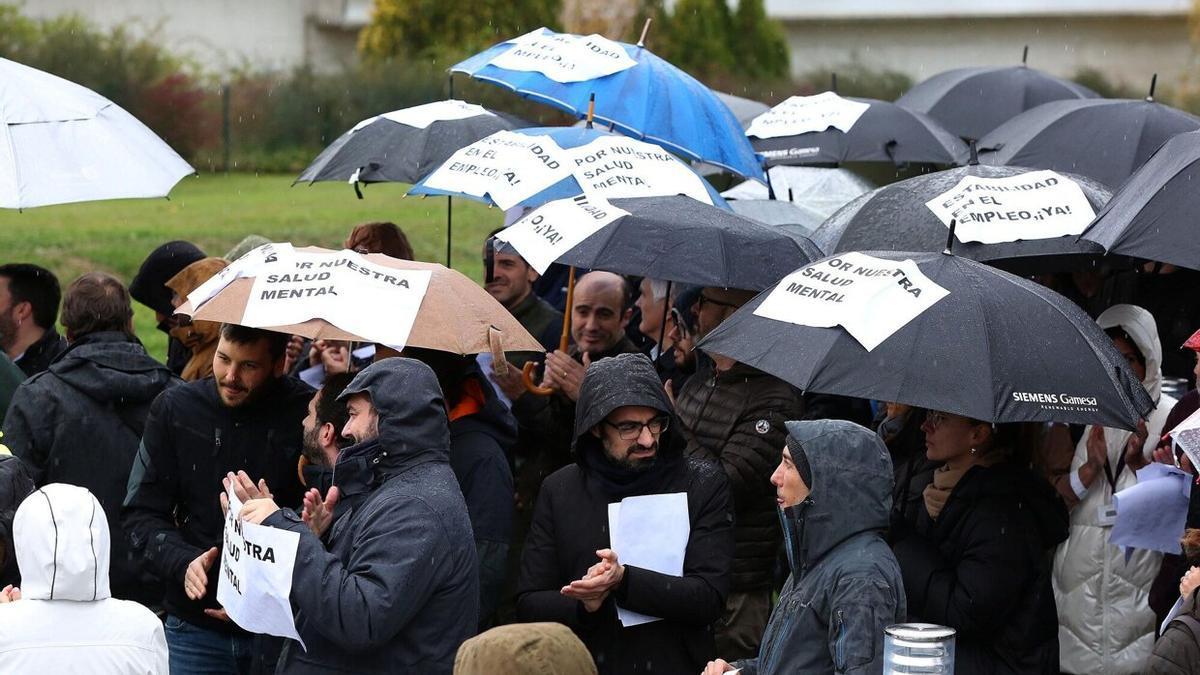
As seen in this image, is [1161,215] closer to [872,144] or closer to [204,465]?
[204,465]

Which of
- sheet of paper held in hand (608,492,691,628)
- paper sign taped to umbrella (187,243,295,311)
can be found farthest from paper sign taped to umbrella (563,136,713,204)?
sheet of paper held in hand (608,492,691,628)

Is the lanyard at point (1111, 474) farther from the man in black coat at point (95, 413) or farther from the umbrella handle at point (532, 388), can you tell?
the man in black coat at point (95, 413)

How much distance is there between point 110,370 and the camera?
681 cm

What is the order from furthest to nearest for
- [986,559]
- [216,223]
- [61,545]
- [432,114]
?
1. [216,223]
2. [432,114]
3. [986,559]
4. [61,545]

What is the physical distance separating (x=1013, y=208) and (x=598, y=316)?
5.66 ft

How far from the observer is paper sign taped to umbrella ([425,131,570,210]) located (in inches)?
275

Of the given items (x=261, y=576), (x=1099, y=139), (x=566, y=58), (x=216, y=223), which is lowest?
(x=216, y=223)

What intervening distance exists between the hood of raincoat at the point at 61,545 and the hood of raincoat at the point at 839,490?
1.84m

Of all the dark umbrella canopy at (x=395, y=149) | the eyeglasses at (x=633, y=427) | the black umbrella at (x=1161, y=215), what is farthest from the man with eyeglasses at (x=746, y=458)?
the dark umbrella canopy at (x=395, y=149)

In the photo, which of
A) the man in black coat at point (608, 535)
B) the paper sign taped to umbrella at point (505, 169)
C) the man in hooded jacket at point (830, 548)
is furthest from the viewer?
the paper sign taped to umbrella at point (505, 169)

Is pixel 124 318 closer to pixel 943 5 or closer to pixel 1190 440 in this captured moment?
pixel 1190 440

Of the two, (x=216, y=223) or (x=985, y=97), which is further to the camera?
(x=216, y=223)

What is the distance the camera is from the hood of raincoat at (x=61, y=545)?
14.1ft

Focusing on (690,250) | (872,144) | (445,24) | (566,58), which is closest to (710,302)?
(690,250)
